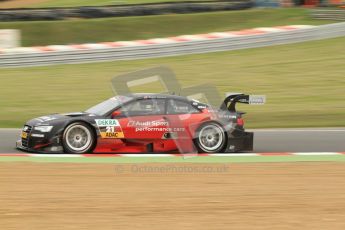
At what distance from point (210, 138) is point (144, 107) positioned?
1243 mm

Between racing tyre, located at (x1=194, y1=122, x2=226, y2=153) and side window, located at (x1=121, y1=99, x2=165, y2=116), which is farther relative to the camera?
racing tyre, located at (x1=194, y1=122, x2=226, y2=153)

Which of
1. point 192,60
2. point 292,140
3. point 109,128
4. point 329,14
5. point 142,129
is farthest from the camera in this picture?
point 329,14

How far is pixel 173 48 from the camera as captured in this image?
25.1 metres

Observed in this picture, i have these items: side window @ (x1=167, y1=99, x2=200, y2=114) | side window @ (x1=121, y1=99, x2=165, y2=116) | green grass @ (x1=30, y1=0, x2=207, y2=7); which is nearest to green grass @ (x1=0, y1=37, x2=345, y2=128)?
side window @ (x1=167, y1=99, x2=200, y2=114)

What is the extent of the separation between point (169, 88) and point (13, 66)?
605 cm

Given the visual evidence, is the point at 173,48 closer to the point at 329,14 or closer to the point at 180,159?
the point at 329,14

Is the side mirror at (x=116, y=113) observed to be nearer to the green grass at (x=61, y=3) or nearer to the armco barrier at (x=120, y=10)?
the armco barrier at (x=120, y=10)

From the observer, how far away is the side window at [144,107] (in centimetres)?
1160

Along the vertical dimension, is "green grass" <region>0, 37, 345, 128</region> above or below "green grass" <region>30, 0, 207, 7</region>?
below

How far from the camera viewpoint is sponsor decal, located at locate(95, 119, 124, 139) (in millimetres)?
11367

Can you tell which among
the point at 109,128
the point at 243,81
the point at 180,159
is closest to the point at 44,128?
the point at 109,128

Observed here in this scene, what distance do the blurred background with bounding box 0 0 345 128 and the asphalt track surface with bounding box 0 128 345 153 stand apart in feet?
3.22

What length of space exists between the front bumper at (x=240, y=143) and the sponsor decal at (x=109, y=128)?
1.87 m

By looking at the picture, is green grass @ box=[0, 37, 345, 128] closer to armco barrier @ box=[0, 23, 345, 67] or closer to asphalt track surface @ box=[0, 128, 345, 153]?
armco barrier @ box=[0, 23, 345, 67]
